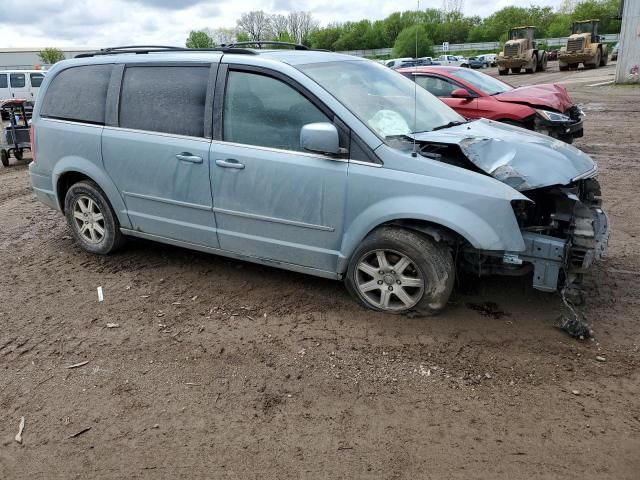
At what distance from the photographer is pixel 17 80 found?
71.9 ft

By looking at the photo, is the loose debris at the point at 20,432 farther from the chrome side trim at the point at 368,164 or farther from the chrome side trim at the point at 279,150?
the chrome side trim at the point at 368,164

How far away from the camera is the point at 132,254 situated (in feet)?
18.2

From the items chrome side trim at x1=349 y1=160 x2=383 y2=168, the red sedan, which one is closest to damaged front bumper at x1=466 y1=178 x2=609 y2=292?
chrome side trim at x1=349 y1=160 x2=383 y2=168

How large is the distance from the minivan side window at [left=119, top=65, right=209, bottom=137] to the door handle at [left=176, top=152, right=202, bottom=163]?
0.17 m

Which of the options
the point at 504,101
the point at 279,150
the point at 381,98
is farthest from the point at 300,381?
the point at 504,101

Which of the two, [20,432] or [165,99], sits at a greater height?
[165,99]

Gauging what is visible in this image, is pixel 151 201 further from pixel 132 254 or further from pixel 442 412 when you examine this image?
pixel 442 412

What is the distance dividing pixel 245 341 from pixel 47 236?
3641mm

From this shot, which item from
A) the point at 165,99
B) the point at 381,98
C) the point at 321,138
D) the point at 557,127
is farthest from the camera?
the point at 557,127

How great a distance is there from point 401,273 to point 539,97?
7078mm

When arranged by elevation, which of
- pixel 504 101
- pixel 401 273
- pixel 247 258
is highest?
pixel 504 101

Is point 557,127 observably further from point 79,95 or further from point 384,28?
point 384,28

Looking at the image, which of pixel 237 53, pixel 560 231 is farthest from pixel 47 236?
pixel 560 231

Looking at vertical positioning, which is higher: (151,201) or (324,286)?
(151,201)
